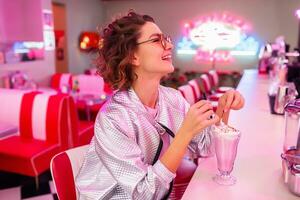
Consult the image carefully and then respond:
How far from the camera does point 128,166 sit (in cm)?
88

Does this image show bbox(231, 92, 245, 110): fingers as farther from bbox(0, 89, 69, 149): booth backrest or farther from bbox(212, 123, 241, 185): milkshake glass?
bbox(0, 89, 69, 149): booth backrest

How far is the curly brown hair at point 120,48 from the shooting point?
105 cm

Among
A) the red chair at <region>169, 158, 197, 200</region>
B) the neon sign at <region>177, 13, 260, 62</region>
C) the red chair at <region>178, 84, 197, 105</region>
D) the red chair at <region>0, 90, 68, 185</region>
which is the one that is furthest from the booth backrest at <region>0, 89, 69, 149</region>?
the neon sign at <region>177, 13, 260, 62</region>

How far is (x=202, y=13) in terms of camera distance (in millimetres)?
6965

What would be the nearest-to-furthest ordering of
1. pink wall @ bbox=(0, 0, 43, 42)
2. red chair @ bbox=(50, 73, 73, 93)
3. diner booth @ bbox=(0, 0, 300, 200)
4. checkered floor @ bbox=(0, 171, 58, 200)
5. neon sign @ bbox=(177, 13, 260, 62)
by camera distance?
1. diner booth @ bbox=(0, 0, 300, 200)
2. checkered floor @ bbox=(0, 171, 58, 200)
3. pink wall @ bbox=(0, 0, 43, 42)
4. red chair @ bbox=(50, 73, 73, 93)
5. neon sign @ bbox=(177, 13, 260, 62)

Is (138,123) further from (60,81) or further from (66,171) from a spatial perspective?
(60,81)

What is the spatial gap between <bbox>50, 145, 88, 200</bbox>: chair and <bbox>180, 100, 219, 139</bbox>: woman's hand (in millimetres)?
489

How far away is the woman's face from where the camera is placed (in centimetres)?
104

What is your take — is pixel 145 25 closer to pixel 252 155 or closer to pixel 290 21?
pixel 252 155

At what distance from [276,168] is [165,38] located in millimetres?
629

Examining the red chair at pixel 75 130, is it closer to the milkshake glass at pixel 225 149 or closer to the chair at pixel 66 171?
the chair at pixel 66 171

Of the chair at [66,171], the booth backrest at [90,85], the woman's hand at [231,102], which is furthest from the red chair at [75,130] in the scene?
the woman's hand at [231,102]

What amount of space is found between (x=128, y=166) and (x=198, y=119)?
0.25 meters

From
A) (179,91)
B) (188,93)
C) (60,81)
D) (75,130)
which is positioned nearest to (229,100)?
(179,91)
